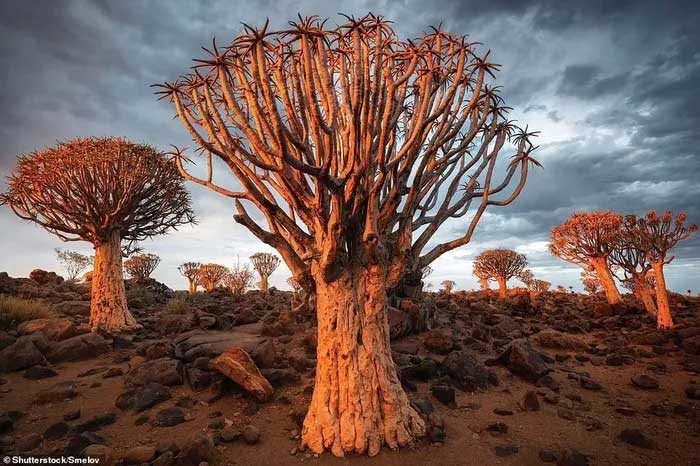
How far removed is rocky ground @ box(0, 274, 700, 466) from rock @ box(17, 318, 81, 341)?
4 centimetres

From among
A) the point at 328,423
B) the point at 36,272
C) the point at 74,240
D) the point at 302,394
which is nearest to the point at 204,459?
the point at 328,423

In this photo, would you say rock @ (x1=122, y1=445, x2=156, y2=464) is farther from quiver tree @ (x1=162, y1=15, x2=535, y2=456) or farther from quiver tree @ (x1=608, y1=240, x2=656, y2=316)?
quiver tree @ (x1=608, y1=240, x2=656, y2=316)

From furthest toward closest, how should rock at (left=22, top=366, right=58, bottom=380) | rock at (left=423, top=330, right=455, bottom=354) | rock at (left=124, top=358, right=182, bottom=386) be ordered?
rock at (left=423, top=330, right=455, bottom=354), rock at (left=22, top=366, right=58, bottom=380), rock at (left=124, top=358, right=182, bottom=386)

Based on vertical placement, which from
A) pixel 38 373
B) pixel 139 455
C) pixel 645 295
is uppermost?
pixel 645 295

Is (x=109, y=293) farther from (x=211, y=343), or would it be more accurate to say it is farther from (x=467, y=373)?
(x=467, y=373)

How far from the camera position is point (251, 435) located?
475cm

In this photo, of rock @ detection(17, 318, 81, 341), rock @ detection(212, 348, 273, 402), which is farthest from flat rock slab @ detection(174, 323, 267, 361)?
rock @ detection(17, 318, 81, 341)

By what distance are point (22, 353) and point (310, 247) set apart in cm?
747

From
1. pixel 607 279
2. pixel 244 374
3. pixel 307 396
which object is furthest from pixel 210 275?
pixel 607 279

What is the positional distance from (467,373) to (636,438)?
101 inches

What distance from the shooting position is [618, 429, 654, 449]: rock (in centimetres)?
464

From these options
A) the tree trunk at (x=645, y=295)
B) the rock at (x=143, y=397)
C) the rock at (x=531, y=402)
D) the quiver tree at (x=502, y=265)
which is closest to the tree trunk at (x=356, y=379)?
the rock at (x=531, y=402)

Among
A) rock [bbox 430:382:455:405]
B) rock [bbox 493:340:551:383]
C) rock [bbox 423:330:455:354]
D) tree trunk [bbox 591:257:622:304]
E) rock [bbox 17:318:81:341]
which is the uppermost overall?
tree trunk [bbox 591:257:622:304]

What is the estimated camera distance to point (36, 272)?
1906 centimetres
